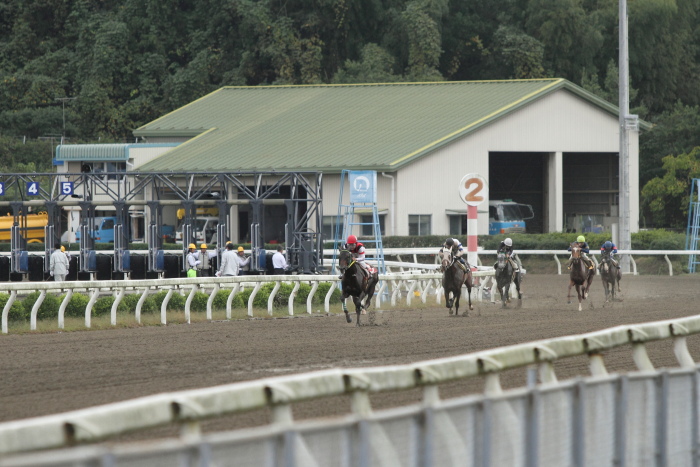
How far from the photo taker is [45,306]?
60.0 feet

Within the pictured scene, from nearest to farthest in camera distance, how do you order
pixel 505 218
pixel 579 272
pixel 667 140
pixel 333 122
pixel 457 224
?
1. pixel 579 272
2. pixel 457 224
3. pixel 505 218
4. pixel 333 122
5. pixel 667 140

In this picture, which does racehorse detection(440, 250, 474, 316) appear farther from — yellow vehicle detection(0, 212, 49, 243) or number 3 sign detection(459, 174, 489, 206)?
yellow vehicle detection(0, 212, 49, 243)

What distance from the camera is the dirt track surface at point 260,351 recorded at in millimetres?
9484

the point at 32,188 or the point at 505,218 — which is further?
the point at 505,218

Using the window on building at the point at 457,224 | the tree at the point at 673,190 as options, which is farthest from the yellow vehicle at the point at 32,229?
the tree at the point at 673,190

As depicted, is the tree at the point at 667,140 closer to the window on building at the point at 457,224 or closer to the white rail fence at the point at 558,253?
the window on building at the point at 457,224

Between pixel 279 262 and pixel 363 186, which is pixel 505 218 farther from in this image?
pixel 363 186

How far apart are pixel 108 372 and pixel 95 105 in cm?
5216

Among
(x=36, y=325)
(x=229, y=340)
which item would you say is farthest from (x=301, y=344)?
(x=36, y=325)

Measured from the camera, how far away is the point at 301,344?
14.2 meters

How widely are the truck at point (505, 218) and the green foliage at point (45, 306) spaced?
2578 cm

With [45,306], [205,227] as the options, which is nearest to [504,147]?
[205,227]

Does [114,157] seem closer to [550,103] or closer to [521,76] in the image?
[550,103]

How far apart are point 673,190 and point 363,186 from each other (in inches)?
1050
